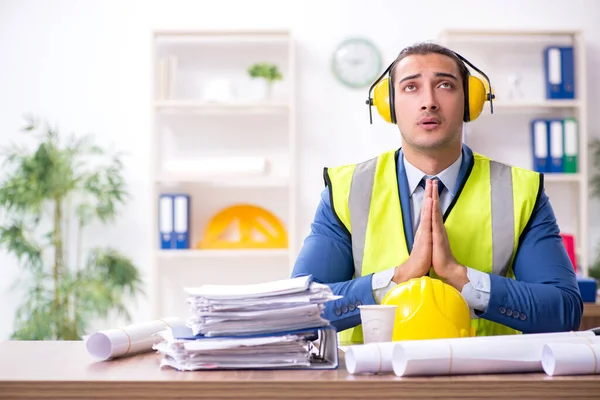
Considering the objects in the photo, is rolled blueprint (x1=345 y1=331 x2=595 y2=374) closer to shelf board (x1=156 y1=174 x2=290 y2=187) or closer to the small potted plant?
shelf board (x1=156 y1=174 x2=290 y2=187)

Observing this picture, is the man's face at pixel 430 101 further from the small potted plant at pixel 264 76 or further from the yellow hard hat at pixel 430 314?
the small potted plant at pixel 264 76

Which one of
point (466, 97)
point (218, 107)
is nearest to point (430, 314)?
point (466, 97)

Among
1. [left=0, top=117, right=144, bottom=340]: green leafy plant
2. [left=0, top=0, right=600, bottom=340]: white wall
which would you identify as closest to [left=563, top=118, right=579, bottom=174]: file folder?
[left=0, top=0, right=600, bottom=340]: white wall

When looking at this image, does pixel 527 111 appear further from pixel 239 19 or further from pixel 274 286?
pixel 274 286

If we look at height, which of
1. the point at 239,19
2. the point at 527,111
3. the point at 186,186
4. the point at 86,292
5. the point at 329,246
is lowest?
the point at 86,292

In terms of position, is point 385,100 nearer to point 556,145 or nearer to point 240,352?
point 240,352

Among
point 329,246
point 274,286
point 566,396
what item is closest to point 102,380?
point 274,286

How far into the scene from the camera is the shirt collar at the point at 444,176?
6.55 feet

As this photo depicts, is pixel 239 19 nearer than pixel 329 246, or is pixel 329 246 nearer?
pixel 329 246

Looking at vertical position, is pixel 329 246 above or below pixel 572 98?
below

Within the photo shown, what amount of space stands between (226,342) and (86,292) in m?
3.09

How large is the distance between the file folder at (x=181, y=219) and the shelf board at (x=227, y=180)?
100mm

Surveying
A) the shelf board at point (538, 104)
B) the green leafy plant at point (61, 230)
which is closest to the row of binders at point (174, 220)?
the green leafy plant at point (61, 230)

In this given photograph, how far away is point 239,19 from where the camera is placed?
15.4 feet
